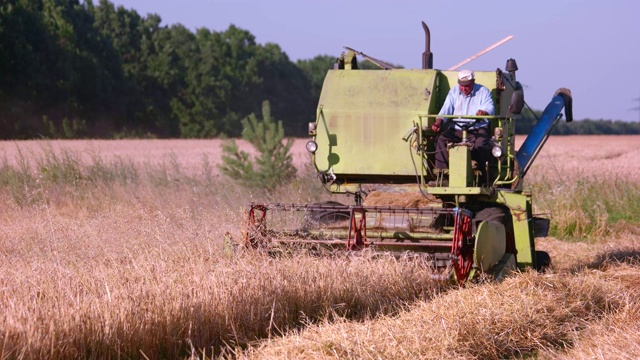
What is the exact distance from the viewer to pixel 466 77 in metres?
9.98

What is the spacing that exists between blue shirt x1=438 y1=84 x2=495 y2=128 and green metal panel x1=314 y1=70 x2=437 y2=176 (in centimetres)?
24

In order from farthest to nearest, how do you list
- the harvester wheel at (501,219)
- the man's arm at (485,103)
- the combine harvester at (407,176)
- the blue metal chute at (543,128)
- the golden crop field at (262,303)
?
the blue metal chute at (543,128)
the man's arm at (485,103)
the harvester wheel at (501,219)
the combine harvester at (407,176)
the golden crop field at (262,303)

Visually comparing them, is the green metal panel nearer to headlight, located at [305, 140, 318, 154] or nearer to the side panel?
headlight, located at [305, 140, 318, 154]

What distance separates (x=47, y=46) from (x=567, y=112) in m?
40.8

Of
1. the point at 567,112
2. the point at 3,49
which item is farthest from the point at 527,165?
the point at 3,49

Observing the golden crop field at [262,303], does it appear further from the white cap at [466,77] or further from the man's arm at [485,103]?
the white cap at [466,77]

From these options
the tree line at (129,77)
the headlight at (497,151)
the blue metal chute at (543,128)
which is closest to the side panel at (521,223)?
the headlight at (497,151)

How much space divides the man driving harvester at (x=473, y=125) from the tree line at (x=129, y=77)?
34.6 m

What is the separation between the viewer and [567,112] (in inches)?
465

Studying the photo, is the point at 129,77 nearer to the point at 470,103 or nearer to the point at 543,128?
the point at 543,128

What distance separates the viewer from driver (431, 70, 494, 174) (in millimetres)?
10008

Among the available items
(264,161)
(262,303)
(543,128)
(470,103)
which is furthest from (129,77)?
(262,303)

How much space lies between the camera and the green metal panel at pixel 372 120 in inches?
406

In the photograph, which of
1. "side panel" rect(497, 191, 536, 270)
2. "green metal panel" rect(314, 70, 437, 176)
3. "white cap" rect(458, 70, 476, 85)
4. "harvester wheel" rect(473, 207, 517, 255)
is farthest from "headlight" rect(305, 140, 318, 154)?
"side panel" rect(497, 191, 536, 270)
